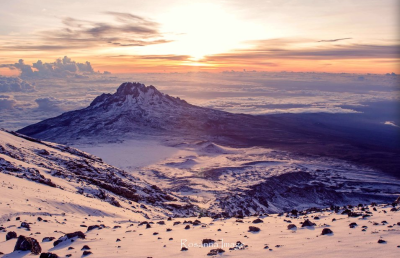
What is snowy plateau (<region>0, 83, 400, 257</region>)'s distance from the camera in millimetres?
12977

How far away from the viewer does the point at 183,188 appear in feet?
214

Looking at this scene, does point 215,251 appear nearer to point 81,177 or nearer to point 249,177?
point 81,177

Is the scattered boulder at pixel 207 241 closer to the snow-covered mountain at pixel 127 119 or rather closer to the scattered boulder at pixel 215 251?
the scattered boulder at pixel 215 251

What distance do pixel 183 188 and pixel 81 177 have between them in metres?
28.4

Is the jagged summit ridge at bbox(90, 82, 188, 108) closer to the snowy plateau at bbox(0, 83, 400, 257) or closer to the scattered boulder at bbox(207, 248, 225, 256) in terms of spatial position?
the snowy plateau at bbox(0, 83, 400, 257)

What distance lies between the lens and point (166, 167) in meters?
86.1

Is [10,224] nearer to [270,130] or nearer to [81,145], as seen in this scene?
[81,145]

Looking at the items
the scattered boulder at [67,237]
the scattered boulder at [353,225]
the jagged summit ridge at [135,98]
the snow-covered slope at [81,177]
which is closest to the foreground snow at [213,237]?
the scattered boulder at [353,225]

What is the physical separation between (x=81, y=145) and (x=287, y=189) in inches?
2949

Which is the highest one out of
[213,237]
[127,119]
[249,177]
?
[213,237]

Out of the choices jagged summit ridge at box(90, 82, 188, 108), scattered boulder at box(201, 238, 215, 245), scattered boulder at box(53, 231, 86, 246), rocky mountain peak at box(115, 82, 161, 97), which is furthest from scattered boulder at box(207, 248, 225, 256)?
rocky mountain peak at box(115, 82, 161, 97)

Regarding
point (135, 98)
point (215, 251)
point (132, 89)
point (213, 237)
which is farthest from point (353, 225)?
point (132, 89)

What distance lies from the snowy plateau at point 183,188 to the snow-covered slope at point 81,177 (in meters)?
0.24

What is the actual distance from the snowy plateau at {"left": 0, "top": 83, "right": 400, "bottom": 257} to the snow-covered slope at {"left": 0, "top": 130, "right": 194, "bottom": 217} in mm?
243
